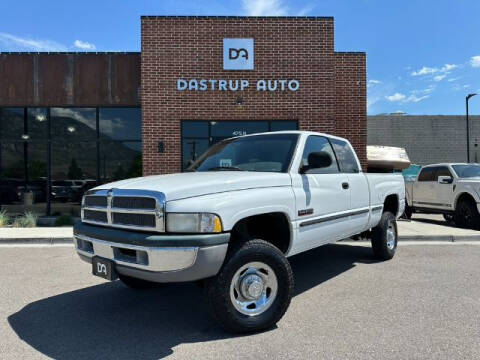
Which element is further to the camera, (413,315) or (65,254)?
(65,254)

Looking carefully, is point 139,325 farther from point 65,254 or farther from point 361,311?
point 65,254

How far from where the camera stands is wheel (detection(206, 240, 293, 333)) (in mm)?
3205

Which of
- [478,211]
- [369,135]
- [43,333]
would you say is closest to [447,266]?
[478,211]

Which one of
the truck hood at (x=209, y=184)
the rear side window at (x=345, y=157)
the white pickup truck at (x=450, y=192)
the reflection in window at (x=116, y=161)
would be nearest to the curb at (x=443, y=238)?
the white pickup truck at (x=450, y=192)

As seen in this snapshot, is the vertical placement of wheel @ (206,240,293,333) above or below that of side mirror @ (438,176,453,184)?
below

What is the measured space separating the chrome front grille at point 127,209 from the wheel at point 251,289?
2.31 ft

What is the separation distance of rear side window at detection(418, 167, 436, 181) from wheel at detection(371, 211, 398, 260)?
19.7ft

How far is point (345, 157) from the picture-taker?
17.5 feet

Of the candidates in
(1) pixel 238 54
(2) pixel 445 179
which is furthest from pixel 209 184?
(2) pixel 445 179

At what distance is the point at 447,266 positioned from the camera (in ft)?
19.6

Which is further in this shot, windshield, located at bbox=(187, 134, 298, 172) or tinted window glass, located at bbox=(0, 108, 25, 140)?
tinted window glass, located at bbox=(0, 108, 25, 140)

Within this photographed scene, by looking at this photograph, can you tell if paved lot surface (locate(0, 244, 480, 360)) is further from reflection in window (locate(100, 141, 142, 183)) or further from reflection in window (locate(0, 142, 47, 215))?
reflection in window (locate(0, 142, 47, 215))

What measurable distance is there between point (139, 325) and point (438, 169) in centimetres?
1037

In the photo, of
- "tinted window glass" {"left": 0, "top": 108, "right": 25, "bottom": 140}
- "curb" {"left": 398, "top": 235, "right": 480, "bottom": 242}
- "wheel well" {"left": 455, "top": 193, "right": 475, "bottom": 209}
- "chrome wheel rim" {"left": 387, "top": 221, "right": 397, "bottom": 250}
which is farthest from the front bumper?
"tinted window glass" {"left": 0, "top": 108, "right": 25, "bottom": 140}
